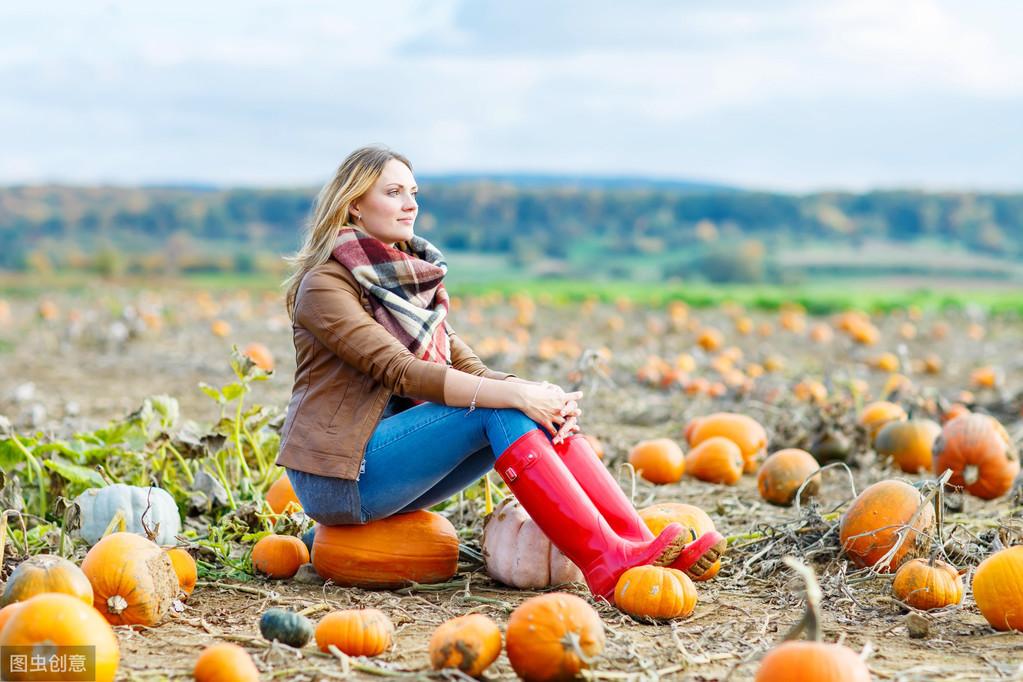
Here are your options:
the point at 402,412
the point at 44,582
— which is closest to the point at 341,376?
the point at 402,412

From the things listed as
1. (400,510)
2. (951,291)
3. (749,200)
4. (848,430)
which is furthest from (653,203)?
(400,510)

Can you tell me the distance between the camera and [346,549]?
3998 millimetres

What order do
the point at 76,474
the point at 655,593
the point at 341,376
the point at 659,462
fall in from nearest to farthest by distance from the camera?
1. the point at 655,593
2. the point at 341,376
3. the point at 76,474
4. the point at 659,462

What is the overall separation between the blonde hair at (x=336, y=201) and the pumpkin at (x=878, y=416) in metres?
3.53

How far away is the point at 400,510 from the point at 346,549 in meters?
0.26

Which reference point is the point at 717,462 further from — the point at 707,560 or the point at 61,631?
the point at 61,631

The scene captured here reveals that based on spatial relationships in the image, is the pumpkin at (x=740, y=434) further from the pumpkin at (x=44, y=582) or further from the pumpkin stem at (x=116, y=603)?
the pumpkin at (x=44, y=582)

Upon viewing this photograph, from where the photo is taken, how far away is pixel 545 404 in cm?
370

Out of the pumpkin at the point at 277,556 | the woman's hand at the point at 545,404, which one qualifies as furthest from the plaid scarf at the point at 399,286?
the pumpkin at the point at 277,556

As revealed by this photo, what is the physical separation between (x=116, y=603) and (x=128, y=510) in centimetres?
86

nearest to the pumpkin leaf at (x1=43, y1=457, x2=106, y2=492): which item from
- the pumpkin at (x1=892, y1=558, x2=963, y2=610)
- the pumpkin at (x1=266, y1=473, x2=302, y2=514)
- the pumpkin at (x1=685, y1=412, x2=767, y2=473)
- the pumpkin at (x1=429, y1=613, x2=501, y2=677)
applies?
the pumpkin at (x1=266, y1=473, x2=302, y2=514)

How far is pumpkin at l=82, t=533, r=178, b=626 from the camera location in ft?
11.2

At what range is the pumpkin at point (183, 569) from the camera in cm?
375

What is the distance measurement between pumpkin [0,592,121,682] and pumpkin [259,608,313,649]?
452 mm
